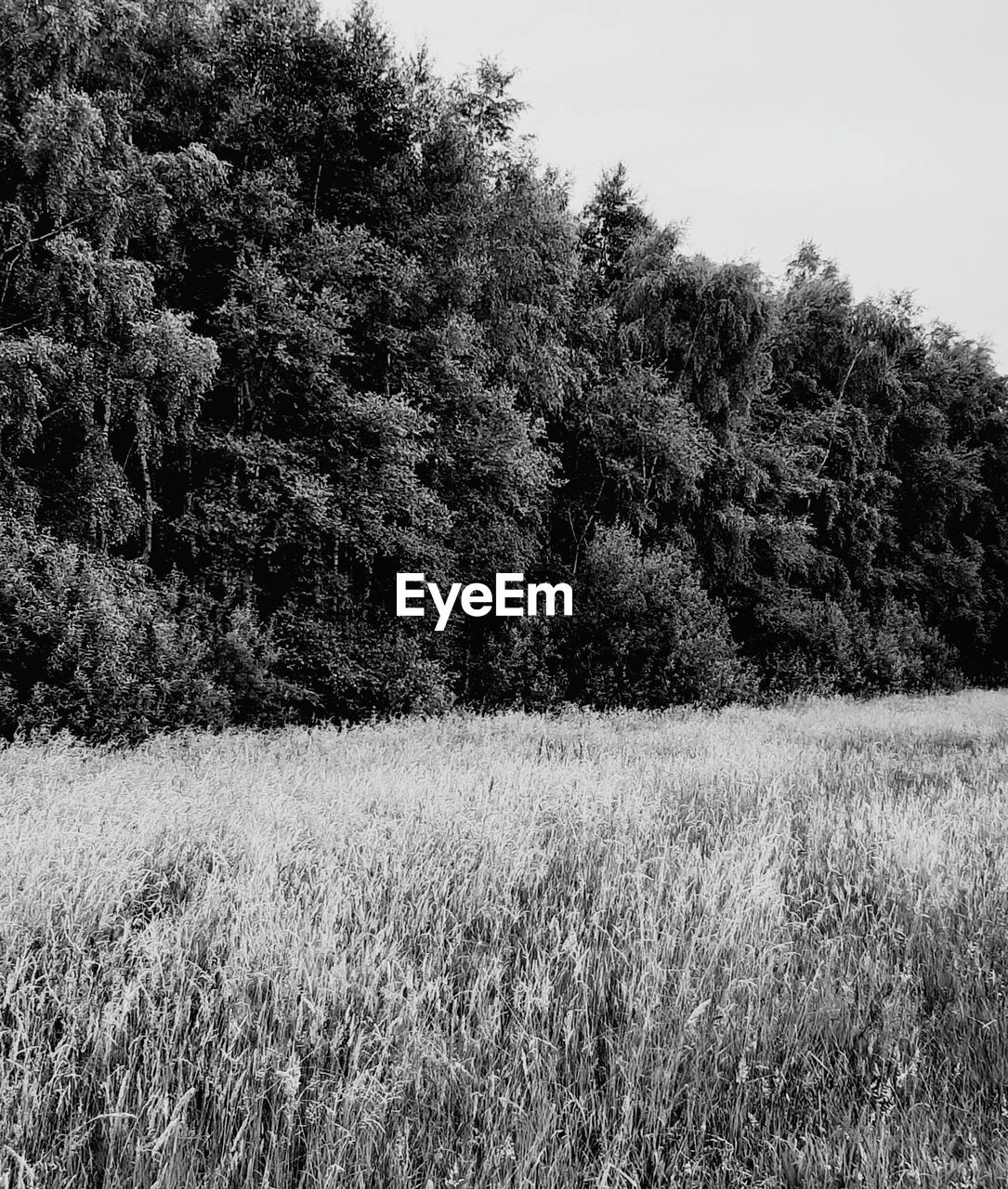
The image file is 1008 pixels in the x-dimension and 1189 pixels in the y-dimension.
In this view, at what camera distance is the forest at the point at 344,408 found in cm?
1351

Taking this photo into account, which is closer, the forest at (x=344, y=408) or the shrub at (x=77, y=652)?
the shrub at (x=77, y=652)

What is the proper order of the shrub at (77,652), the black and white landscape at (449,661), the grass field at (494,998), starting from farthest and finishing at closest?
1. the shrub at (77,652)
2. the black and white landscape at (449,661)
3. the grass field at (494,998)

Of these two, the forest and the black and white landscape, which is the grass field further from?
the forest

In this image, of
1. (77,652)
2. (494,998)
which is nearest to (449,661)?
(77,652)

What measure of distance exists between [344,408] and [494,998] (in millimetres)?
15751

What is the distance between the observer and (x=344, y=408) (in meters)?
17.3

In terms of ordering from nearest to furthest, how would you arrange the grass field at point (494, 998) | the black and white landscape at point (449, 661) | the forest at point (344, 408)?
the grass field at point (494, 998), the black and white landscape at point (449, 661), the forest at point (344, 408)

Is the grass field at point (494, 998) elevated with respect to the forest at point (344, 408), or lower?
lower

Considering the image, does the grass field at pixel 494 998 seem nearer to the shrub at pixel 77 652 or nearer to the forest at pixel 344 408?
the shrub at pixel 77 652

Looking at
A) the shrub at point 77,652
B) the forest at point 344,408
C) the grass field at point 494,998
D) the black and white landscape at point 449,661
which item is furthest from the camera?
the forest at point 344,408

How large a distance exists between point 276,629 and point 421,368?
7.30 metres

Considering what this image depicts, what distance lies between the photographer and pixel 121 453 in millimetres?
16609

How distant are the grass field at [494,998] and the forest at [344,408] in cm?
995

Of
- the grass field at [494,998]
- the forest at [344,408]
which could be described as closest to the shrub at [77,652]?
the forest at [344,408]
